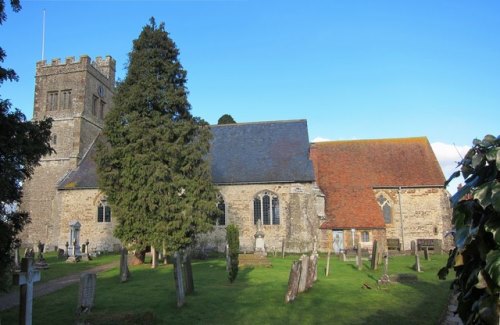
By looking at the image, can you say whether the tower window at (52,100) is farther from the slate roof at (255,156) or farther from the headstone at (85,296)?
the headstone at (85,296)

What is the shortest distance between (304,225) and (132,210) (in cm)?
1258

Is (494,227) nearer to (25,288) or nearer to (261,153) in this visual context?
(25,288)

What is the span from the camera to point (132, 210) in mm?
20078

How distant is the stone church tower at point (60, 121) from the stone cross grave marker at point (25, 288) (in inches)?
1146

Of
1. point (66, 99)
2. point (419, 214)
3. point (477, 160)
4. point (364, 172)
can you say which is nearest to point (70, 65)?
point (66, 99)

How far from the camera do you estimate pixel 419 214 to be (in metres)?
29.3

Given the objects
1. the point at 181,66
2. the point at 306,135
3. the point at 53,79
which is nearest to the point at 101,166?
the point at 181,66

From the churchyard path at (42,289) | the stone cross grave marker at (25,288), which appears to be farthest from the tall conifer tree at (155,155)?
the stone cross grave marker at (25,288)

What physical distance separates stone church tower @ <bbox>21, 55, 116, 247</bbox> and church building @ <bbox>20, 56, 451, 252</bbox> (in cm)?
12

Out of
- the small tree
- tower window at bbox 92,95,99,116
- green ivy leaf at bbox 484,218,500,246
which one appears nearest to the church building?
tower window at bbox 92,95,99,116

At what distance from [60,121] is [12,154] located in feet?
102

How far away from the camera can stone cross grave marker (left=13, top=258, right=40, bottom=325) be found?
22.1 feet

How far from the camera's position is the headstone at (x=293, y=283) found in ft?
35.3

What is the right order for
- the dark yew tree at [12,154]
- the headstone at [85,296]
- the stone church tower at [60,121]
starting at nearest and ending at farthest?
the dark yew tree at [12,154] → the headstone at [85,296] → the stone church tower at [60,121]
